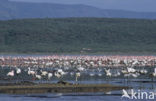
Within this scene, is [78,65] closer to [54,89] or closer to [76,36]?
[54,89]

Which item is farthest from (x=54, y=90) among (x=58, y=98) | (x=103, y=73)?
(x=103, y=73)

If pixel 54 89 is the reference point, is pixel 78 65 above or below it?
above

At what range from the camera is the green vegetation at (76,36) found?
108 metres

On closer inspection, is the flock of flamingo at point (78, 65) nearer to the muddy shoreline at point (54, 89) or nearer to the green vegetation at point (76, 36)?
the muddy shoreline at point (54, 89)

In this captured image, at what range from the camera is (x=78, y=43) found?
116500mm

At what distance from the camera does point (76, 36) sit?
122438 mm

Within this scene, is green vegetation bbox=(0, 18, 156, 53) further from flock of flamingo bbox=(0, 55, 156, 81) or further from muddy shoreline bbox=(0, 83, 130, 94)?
muddy shoreline bbox=(0, 83, 130, 94)

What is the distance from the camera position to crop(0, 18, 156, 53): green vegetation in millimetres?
108000

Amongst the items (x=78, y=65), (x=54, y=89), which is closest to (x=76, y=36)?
(x=78, y=65)

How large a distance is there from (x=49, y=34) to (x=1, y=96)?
83048 mm

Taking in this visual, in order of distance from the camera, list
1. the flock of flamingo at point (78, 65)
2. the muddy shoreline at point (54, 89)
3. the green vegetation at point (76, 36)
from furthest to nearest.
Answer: the green vegetation at point (76, 36) → the flock of flamingo at point (78, 65) → the muddy shoreline at point (54, 89)

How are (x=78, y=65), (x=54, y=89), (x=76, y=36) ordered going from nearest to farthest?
(x=54, y=89) → (x=78, y=65) → (x=76, y=36)

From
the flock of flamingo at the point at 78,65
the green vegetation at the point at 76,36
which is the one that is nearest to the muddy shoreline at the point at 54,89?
the flock of flamingo at the point at 78,65

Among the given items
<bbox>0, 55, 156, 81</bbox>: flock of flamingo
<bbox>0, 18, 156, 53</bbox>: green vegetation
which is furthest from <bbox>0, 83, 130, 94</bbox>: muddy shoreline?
<bbox>0, 18, 156, 53</bbox>: green vegetation
